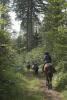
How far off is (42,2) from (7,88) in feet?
69.3

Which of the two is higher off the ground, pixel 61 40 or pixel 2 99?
pixel 61 40

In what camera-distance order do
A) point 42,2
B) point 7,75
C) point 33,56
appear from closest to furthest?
point 7,75
point 33,56
point 42,2

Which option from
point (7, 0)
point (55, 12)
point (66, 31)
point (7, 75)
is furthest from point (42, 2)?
point (7, 75)

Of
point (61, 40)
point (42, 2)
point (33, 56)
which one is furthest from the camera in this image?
point (42, 2)

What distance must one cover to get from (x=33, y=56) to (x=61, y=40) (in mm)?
7282

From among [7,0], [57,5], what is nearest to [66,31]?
[57,5]

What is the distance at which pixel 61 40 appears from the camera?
13141 mm

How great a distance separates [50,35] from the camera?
15445 mm

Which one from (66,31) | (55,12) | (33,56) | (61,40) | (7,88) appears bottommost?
(33,56)

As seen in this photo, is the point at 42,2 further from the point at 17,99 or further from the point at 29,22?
the point at 17,99

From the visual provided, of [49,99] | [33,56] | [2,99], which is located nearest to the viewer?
[2,99]

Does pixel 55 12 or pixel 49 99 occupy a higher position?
pixel 55 12

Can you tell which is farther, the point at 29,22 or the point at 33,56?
the point at 29,22

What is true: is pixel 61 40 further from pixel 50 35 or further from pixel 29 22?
pixel 29 22
